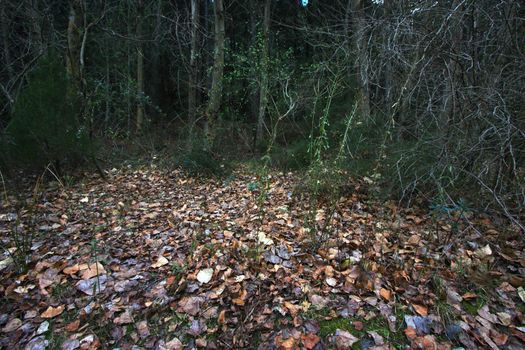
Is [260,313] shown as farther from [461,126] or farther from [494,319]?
[461,126]

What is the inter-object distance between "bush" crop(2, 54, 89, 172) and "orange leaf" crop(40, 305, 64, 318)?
398 centimetres

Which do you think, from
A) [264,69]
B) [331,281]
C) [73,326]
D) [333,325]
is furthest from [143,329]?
[264,69]

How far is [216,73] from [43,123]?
367 cm

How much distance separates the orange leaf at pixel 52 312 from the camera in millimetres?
2422

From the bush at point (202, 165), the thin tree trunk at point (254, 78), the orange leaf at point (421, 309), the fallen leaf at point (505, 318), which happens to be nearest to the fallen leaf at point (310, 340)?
the orange leaf at point (421, 309)

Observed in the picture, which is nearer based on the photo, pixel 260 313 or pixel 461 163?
pixel 260 313

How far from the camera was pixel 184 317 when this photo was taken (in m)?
2.37

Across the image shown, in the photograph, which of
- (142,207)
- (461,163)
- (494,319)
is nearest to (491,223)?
(461,163)

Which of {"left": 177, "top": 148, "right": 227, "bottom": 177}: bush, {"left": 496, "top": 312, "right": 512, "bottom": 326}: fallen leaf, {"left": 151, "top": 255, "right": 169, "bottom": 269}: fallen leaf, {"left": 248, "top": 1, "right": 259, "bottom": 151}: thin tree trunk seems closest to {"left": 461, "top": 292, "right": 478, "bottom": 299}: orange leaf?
{"left": 496, "top": 312, "right": 512, "bottom": 326}: fallen leaf

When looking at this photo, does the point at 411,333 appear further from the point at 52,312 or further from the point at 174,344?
the point at 52,312

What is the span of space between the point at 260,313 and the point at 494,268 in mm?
2206

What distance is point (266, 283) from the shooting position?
8.68 feet

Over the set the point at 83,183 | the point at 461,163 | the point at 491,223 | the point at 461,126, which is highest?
the point at 461,126

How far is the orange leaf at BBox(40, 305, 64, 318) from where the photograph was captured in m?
2.42
